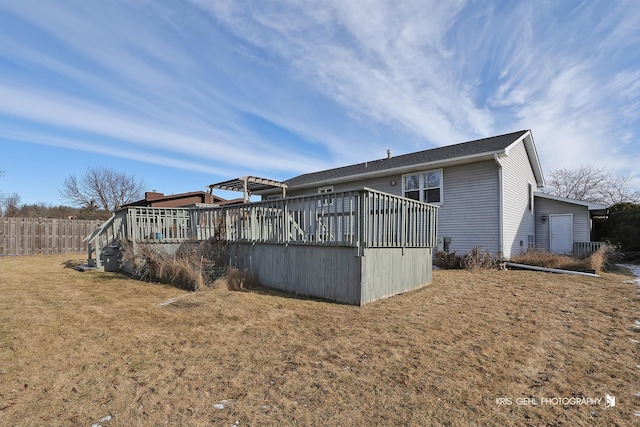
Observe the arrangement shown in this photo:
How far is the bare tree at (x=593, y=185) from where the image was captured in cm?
2628

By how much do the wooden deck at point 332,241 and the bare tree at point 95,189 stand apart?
93.1 feet

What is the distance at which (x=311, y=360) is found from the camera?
3172 millimetres

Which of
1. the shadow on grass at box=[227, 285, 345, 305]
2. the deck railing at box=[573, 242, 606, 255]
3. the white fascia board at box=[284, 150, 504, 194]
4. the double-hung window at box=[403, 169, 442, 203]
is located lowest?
the shadow on grass at box=[227, 285, 345, 305]

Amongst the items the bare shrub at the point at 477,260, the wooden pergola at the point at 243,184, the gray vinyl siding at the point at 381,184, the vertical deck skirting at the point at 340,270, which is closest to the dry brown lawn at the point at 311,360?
→ the vertical deck skirting at the point at 340,270

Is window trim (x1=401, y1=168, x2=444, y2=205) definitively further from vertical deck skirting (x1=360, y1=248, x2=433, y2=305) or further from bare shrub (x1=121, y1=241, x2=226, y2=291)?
bare shrub (x1=121, y1=241, x2=226, y2=291)

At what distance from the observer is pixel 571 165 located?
2903cm

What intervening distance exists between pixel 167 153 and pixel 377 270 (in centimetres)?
2095

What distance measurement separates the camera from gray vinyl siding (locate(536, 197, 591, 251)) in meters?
12.9

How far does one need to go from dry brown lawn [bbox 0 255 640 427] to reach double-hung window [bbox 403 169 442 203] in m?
6.53

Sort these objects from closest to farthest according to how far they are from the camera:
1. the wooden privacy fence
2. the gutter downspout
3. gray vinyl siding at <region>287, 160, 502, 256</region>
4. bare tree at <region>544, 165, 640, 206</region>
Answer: the gutter downspout < gray vinyl siding at <region>287, 160, 502, 256</region> < the wooden privacy fence < bare tree at <region>544, 165, 640, 206</region>

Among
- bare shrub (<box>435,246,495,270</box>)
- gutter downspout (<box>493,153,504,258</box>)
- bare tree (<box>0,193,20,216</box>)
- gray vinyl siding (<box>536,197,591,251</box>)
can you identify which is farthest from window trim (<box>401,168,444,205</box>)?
bare tree (<box>0,193,20,216</box>)

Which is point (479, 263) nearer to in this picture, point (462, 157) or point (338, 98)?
point (462, 157)

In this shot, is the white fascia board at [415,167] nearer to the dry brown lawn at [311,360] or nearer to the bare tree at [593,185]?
the dry brown lawn at [311,360]

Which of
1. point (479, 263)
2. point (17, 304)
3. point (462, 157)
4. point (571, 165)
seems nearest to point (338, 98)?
point (462, 157)
